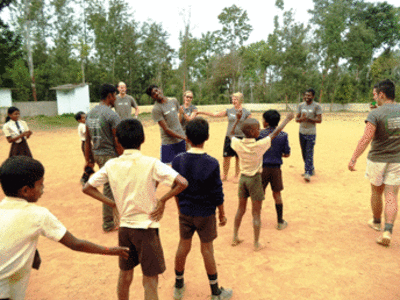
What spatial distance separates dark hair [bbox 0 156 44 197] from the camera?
5.40 ft

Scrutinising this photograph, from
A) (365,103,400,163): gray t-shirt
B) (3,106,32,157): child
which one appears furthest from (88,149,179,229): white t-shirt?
(3,106,32,157): child

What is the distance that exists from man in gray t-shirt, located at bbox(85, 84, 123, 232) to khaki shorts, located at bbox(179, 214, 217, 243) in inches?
74.7

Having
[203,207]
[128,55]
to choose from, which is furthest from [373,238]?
[128,55]

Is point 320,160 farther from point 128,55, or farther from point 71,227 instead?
point 128,55

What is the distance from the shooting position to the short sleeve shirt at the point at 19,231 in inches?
63.2

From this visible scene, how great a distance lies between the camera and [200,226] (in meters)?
2.70

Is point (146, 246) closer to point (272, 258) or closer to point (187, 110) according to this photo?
point (272, 258)

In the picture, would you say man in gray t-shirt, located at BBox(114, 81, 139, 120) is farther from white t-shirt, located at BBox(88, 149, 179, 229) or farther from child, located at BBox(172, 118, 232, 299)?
white t-shirt, located at BBox(88, 149, 179, 229)

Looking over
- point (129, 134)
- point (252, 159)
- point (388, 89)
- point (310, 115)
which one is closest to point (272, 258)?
point (252, 159)

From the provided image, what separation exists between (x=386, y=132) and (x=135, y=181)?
3565 millimetres

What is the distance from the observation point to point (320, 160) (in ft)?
30.1

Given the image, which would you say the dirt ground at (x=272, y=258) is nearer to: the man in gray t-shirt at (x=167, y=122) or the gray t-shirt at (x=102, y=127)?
the man in gray t-shirt at (x=167, y=122)

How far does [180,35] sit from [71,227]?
3444 centimetres

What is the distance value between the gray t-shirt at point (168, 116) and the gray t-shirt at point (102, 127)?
1.17 meters
